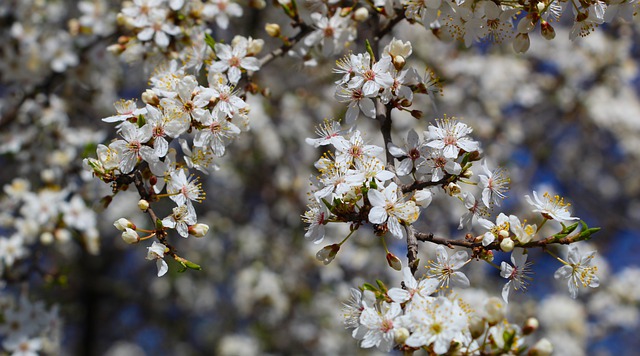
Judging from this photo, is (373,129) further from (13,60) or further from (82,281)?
(82,281)

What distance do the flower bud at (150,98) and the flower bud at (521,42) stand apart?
1.26 m

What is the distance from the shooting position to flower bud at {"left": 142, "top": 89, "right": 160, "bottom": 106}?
1.87 m

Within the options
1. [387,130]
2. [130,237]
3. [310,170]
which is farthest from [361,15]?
[310,170]

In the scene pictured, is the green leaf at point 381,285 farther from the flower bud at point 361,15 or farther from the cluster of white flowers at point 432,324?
the flower bud at point 361,15

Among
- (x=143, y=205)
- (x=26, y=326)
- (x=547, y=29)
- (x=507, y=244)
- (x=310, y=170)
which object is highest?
(x=547, y=29)

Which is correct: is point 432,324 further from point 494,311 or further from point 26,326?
point 26,326

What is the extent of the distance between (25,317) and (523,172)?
4857 millimetres

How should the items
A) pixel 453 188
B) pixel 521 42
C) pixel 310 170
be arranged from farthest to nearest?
pixel 310 170 → pixel 521 42 → pixel 453 188

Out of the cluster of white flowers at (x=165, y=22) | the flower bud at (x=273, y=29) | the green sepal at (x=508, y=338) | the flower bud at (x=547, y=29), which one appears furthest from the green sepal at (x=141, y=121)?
the flower bud at (x=547, y=29)

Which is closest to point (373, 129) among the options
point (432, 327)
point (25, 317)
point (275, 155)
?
point (275, 155)

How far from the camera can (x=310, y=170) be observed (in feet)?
18.3

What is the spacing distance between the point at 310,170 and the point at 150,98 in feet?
12.2

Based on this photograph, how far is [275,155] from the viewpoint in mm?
5227

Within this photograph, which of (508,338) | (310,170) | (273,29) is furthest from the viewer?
Result: (310,170)
